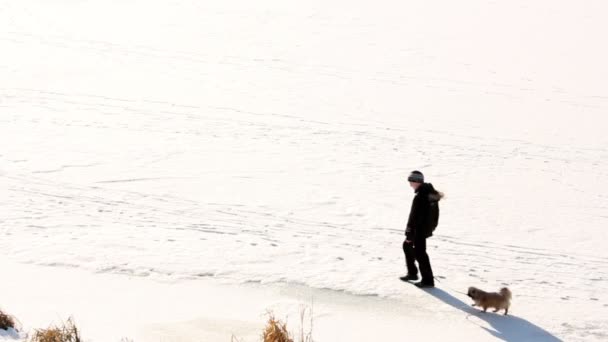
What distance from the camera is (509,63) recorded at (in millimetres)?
22359

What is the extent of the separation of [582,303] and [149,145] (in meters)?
8.95

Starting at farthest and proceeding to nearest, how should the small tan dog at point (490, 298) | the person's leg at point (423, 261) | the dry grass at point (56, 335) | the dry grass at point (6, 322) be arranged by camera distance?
the person's leg at point (423, 261) < the small tan dog at point (490, 298) < the dry grass at point (6, 322) < the dry grass at point (56, 335)

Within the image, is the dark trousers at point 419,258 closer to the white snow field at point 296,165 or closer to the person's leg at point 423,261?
the person's leg at point 423,261

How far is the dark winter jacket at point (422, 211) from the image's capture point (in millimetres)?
8055

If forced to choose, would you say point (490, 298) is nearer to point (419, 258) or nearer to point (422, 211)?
point (419, 258)

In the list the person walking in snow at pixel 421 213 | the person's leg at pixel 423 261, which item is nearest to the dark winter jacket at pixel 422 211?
the person walking in snow at pixel 421 213

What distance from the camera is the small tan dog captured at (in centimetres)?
778

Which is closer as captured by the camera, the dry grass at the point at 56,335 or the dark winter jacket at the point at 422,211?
the dry grass at the point at 56,335

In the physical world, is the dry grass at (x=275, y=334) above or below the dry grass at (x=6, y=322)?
above

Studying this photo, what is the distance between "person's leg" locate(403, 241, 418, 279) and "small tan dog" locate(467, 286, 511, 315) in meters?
0.90

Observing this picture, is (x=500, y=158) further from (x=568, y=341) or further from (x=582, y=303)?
(x=568, y=341)

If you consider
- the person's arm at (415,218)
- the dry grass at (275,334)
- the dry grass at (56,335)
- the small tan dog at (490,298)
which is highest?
the person's arm at (415,218)

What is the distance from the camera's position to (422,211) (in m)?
8.05

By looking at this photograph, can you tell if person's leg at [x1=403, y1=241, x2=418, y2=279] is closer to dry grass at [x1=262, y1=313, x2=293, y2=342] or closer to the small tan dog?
the small tan dog
